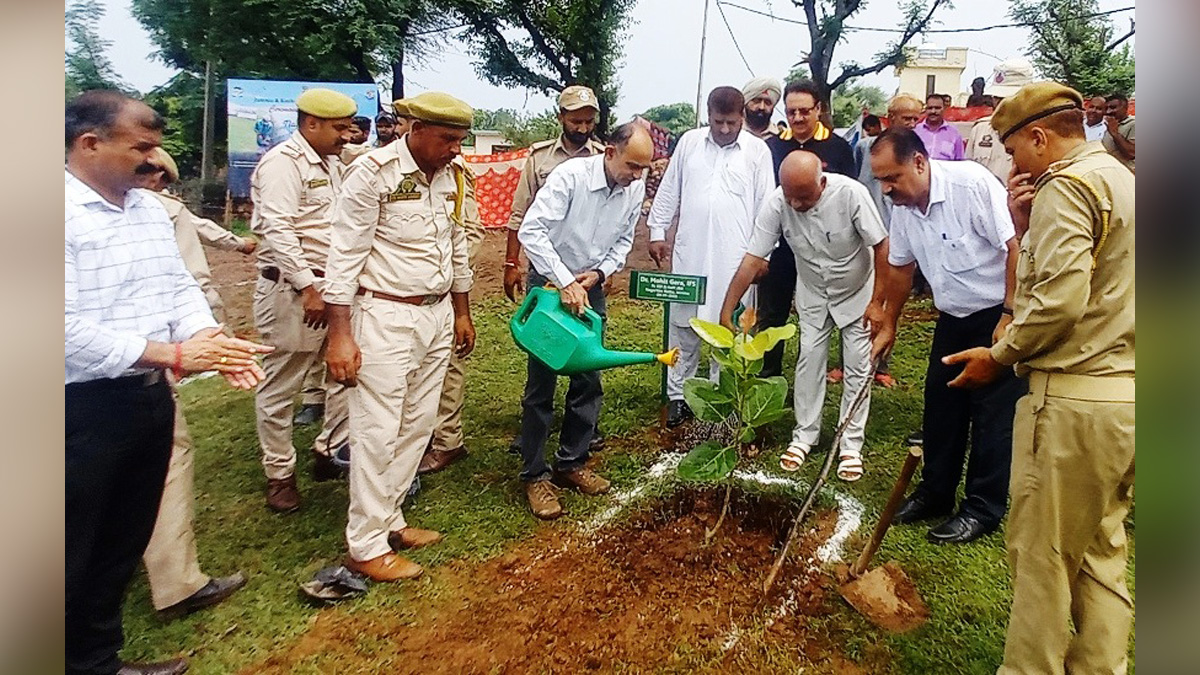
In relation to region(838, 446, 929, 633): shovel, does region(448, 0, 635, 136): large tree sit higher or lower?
higher

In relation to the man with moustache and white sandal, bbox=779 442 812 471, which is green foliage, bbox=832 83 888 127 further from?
the man with moustache

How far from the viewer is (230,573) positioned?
Result: 7.23ft

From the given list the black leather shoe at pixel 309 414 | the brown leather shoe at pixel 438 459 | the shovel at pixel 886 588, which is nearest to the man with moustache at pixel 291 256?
the black leather shoe at pixel 309 414

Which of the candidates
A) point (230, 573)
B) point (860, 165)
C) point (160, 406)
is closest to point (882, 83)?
point (860, 165)

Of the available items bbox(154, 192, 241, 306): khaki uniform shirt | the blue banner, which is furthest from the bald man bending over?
bbox(154, 192, 241, 306): khaki uniform shirt

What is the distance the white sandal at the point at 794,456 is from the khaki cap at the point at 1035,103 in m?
1.26

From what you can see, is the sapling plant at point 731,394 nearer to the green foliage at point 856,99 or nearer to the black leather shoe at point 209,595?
the green foliage at point 856,99

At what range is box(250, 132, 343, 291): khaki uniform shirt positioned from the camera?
7.73 ft

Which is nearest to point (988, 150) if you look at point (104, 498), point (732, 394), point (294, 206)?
point (732, 394)

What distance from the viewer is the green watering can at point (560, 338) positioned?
2.48 m

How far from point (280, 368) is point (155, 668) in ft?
3.08

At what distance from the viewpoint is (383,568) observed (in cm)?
231

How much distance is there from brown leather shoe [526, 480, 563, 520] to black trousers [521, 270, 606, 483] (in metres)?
0.04
